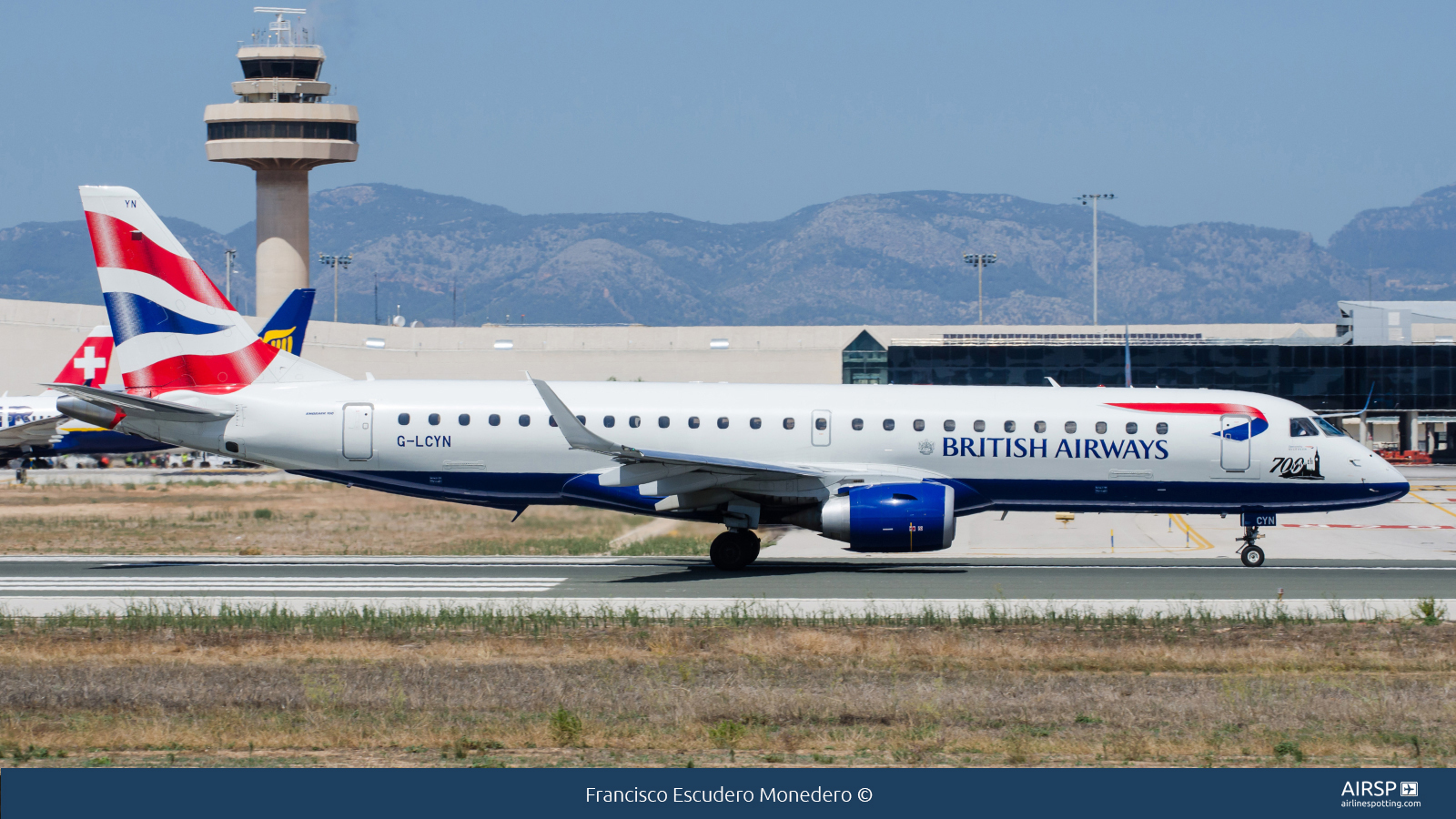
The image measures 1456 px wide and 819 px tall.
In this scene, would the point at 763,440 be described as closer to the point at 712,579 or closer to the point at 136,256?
the point at 712,579

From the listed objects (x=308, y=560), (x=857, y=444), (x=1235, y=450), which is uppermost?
(x=857, y=444)

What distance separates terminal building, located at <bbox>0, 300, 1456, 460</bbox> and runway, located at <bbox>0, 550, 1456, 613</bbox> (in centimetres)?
6346

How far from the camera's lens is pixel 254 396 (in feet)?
101

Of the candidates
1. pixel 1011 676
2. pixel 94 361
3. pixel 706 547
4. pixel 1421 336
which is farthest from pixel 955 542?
pixel 1421 336

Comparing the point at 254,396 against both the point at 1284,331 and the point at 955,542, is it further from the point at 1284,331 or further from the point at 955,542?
the point at 1284,331

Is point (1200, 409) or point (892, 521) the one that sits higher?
point (1200, 409)

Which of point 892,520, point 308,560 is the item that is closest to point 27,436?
point 308,560

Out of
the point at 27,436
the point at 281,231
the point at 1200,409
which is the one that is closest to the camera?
the point at 1200,409

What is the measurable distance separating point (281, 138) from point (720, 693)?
369 ft

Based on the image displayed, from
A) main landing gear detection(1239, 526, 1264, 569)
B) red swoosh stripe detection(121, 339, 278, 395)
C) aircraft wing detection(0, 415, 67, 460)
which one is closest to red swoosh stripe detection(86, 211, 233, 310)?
red swoosh stripe detection(121, 339, 278, 395)

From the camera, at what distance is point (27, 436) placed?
64.4 meters

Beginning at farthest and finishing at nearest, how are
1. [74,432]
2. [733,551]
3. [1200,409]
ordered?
[74,432] < [1200,409] < [733,551]

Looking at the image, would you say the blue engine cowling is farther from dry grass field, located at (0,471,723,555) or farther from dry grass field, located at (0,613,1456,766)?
dry grass field, located at (0,471,723,555)

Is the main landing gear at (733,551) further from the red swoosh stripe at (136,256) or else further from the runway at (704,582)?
the red swoosh stripe at (136,256)
